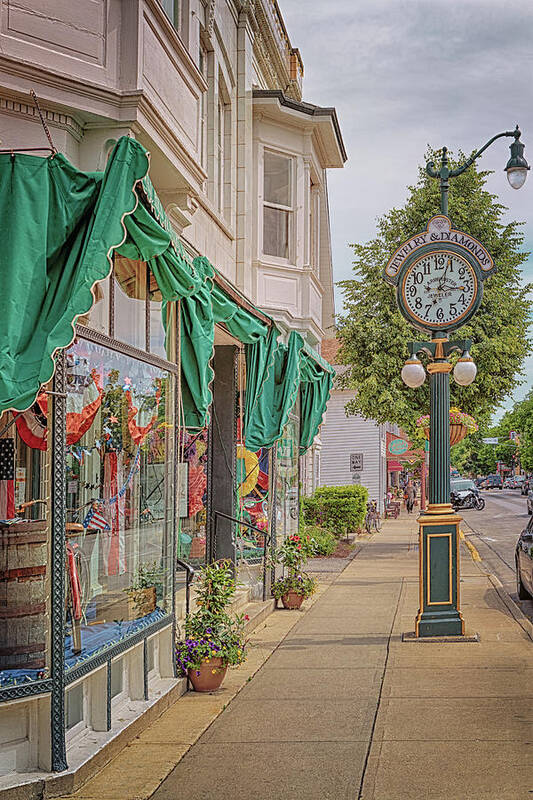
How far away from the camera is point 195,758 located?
645cm

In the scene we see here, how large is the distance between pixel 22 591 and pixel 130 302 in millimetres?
2676

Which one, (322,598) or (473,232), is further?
(473,232)

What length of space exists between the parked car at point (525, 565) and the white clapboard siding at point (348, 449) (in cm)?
2910

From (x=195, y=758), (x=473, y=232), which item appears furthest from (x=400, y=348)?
(x=195, y=758)

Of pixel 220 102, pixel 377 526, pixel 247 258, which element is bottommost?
pixel 377 526

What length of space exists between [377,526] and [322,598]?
1914cm

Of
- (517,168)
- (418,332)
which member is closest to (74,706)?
(517,168)

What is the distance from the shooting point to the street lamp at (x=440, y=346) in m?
11.1

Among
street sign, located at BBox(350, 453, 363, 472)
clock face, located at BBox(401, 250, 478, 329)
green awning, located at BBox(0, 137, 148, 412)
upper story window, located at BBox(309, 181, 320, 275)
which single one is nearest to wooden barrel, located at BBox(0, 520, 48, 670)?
green awning, located at BBox(0, 137, 148, 412)

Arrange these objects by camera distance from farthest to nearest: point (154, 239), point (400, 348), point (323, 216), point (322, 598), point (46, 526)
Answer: point (400, 348), point (323, 216), point (322, 598), point (154, 239), point (46, 526)

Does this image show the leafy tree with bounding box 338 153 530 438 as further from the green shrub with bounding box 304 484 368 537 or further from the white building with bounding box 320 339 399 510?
the white building with bounding box 320 339 399 510

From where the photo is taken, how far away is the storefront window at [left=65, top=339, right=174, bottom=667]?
Answer: 6.35 metres

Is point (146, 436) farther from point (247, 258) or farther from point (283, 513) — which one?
point (247, 258)

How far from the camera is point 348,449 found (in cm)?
4459
